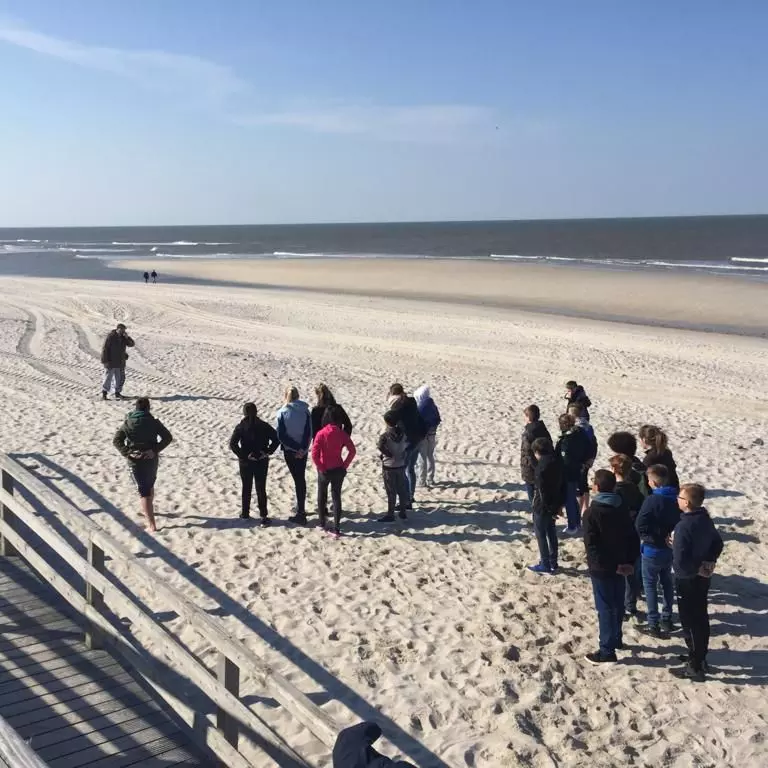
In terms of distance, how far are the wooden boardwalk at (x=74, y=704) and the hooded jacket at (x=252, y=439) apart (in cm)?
257

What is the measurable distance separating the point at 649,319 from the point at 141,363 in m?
20.2

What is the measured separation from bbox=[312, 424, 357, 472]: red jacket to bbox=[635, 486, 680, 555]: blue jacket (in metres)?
3.15

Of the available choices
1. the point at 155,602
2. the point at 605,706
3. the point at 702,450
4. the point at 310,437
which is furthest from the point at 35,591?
the point at 702,450

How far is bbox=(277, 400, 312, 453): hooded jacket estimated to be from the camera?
8461 millimetres

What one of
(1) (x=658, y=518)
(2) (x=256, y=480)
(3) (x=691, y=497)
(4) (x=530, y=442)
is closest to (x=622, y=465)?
(1) (x=658, y=518)

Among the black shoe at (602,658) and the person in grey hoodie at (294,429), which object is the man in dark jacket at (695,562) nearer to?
the black shoe at (602,658)

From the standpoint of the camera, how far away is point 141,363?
18906mm

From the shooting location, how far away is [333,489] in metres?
8.31

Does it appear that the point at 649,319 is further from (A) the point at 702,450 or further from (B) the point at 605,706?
(B) the point at 605,706

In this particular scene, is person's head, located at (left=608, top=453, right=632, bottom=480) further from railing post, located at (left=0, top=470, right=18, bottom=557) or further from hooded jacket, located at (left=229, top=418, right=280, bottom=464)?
railing post, located at (left=0, top=470, right=18, bottom=557)

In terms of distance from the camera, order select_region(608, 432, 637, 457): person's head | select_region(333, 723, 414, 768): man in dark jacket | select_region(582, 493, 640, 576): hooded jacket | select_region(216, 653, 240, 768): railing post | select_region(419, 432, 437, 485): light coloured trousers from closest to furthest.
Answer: select_region(333, 723, 414, 768): man in dark jacket, select_region(216, 653, 240, 768): railing post, select_region(582, 493, 640, 576): hooded jacket, select_region(608, 432, 637, 457): person's head, select_region(419, 432, 437, 485): light coloured trousers

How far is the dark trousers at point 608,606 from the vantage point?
587 centimetres

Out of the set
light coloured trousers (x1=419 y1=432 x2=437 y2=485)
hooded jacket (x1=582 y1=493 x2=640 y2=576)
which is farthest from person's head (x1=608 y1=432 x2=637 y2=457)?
light coloured trousers (x1=419 y1=432 x2=437 y2=485)

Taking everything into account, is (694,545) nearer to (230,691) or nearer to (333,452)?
(230,691)
